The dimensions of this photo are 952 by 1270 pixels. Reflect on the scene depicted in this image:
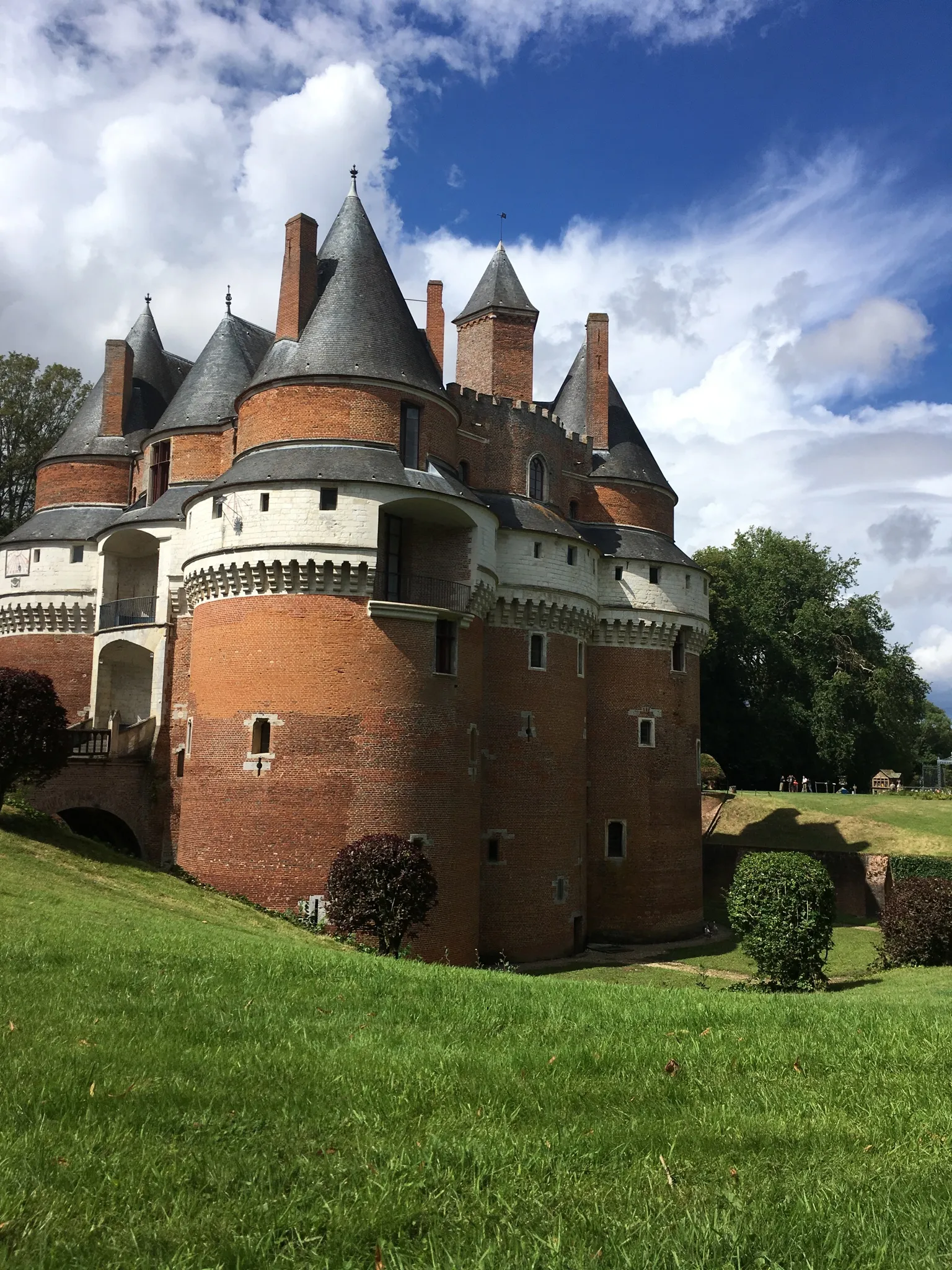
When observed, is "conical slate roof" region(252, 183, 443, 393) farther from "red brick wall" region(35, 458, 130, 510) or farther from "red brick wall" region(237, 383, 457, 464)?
"red brick wall" region(35, 458, 130, 510)

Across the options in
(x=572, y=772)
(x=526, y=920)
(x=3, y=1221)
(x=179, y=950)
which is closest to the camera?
(x=3, y=1221)

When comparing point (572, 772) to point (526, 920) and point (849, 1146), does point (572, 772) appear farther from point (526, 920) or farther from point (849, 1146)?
point (849, 1146)

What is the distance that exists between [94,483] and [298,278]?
1186 centimetres

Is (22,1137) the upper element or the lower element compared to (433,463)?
lower

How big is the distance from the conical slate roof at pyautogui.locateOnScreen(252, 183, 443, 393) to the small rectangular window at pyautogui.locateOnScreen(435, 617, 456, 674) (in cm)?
620

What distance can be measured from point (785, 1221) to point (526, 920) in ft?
80.3

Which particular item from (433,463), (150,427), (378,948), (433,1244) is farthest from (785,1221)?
(150,427)

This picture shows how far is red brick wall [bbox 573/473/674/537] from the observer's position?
3503cm

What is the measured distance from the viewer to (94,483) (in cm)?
3491

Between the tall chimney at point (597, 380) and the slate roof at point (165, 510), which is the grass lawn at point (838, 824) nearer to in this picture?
the tall chimney at point (597, 380)

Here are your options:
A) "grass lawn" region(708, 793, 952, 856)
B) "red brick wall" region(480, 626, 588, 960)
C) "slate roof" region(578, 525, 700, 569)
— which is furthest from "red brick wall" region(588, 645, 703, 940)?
"grass lawn" region(708, 793, 952, 856)

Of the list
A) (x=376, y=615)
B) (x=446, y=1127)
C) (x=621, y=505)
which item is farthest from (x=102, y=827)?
(x=446, y=1127)

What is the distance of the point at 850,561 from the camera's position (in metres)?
58.4

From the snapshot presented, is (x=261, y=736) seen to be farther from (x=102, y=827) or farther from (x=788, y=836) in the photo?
(x=788, y=836)
